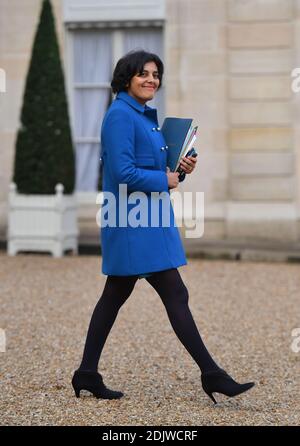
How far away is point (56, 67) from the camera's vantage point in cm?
1091

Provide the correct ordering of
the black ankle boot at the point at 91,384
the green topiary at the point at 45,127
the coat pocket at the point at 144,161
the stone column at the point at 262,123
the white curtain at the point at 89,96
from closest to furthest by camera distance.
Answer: the coat pocket at the point at 144,161, the black ankle boot at the point at 91,384, the green topiary at the point at 45,127, the stone column at the point at 262,123, the white curtain at the point at 89,96

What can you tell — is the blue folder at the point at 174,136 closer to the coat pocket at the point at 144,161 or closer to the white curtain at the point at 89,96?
the coat pocket at the point at 144,161

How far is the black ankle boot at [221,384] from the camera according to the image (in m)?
4.63

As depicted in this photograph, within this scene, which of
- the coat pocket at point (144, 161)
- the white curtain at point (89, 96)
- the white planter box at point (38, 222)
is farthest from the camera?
the white curtain at point (89, 96)

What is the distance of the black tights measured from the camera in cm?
472

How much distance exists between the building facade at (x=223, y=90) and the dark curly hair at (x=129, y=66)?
6.58 metres

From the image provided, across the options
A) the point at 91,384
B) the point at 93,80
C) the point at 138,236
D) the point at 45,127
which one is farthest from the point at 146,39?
the point at 91,384

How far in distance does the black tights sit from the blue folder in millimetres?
526

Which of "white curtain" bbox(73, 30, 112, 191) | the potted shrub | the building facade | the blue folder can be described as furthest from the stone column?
the blue folder

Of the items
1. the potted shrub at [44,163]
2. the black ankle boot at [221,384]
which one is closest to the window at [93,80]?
the potted shrub at [44,163]

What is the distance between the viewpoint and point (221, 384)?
15.3 ft

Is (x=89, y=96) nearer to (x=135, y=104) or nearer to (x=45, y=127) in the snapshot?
(x=45, y=127)

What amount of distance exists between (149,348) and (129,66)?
204 centimetres

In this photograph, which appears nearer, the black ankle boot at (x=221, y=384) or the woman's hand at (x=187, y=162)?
the black ankle boot at (x=221, y=384)
